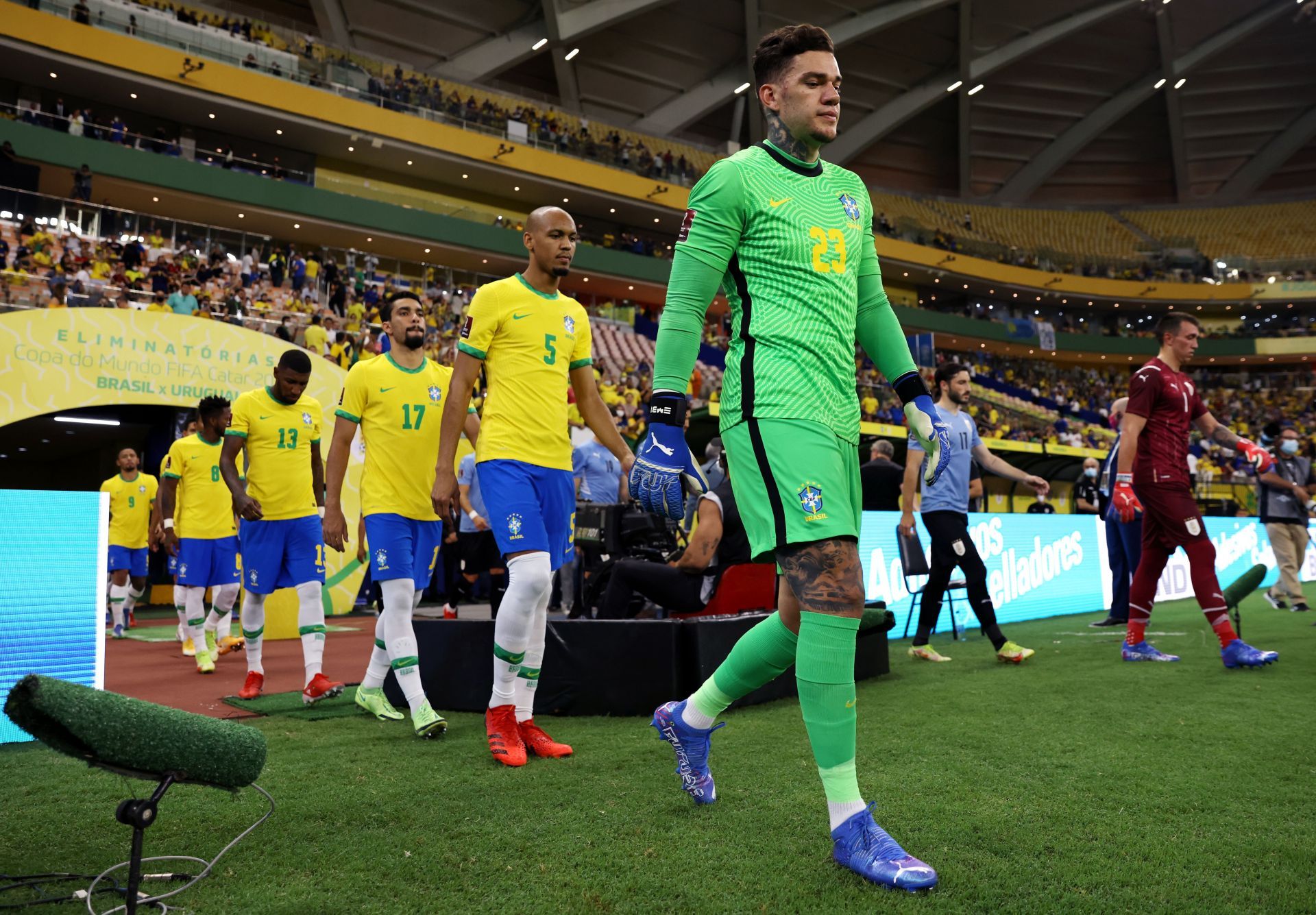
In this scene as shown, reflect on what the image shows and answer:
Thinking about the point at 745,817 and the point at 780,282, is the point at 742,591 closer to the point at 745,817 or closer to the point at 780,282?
the point at 745,817

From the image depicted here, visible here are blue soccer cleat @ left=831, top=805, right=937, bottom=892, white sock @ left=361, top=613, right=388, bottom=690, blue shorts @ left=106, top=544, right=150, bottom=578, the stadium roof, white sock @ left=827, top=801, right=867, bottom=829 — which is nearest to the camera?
blue soccer cleat @ left=831, top=805, right=937, bottom=892

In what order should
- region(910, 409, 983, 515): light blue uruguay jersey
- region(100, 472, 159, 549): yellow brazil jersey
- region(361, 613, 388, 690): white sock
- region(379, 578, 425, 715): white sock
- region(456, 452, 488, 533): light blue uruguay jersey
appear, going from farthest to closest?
region(100, 472, 159, 549): yellow brazil jersey, region(456, 452, 488, 533): light blue uruguay jersey, region(910, 409, 983, 515): light blue uruguay jersey, region(361, 613, 388, 690): white sock, region(379, 578, 425, 715): white sock

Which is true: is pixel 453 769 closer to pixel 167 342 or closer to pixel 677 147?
pixel 167 342

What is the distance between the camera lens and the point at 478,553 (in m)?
10.0

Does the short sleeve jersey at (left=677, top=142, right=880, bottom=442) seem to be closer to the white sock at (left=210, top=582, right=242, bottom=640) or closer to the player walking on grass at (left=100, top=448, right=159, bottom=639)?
the white sock at (left=210, top=582, right=242, bottom=640)

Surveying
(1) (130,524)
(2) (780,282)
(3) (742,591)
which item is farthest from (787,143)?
(1) (130,524)

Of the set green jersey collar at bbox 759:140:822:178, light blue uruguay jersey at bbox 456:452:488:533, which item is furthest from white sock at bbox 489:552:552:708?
light blue uruguay jersey at bbox 456:452:488:533

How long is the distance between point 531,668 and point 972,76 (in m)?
44.7

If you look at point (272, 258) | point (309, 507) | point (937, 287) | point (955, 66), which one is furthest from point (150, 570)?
point (955, 66)

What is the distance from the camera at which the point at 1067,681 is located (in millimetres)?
4906

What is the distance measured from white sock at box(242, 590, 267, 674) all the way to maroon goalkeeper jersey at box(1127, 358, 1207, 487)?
538 cm

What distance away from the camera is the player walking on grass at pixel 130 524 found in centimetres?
983

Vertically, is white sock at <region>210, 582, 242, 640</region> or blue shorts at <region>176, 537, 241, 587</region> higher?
blue shorts at <region>176, 537, 241, 587</region>

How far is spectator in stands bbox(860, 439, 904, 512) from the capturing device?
28.9 ft
